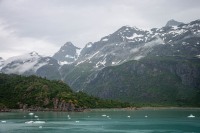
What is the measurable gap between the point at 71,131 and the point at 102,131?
10.4 meters

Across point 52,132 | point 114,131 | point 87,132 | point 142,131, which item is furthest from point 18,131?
point 142,131

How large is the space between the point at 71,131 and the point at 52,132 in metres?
7.11

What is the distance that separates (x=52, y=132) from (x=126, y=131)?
2473cm

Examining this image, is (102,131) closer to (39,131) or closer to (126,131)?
(126,131)

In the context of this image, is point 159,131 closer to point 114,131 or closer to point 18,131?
point 114,131

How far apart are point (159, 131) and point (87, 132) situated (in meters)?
23.6

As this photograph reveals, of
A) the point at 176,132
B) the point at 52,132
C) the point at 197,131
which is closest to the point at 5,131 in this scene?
the point at 52,132

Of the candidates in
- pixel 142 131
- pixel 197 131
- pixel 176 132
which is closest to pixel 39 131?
pixel 142 131

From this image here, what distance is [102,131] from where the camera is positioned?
119688 mm

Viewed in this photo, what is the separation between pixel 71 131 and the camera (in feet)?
388

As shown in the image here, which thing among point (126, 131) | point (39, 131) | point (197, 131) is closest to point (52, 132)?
point (39, 131)

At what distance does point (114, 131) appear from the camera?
4724 inches

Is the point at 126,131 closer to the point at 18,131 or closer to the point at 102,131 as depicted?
the point at 102,131

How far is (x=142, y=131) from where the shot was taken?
388 ft
